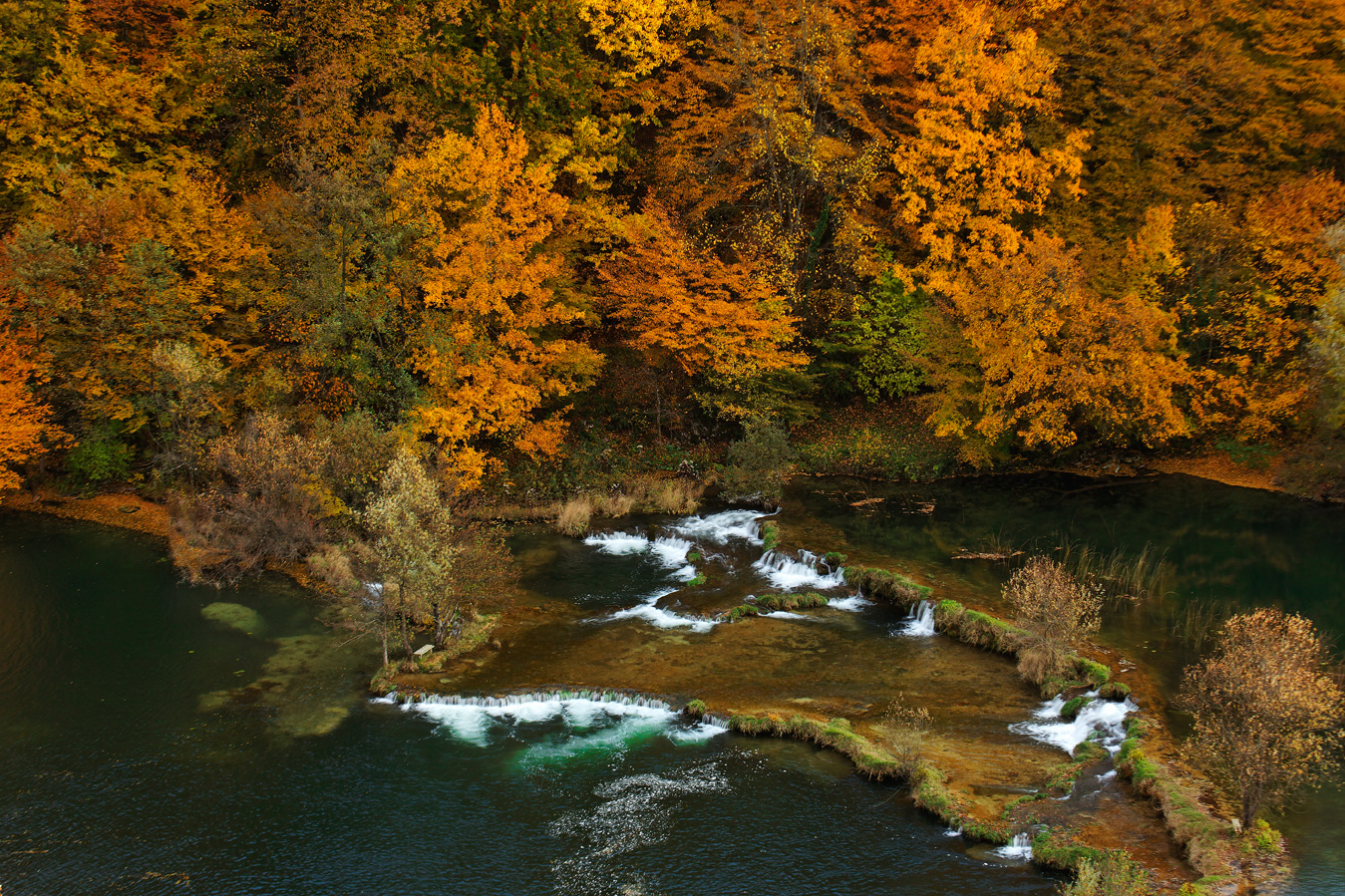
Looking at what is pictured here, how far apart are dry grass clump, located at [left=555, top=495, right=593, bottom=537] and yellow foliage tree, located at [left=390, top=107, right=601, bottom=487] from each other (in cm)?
271

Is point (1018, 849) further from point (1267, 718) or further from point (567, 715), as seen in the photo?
point (567, 715)

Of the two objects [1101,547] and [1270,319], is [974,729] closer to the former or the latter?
[1101,547]

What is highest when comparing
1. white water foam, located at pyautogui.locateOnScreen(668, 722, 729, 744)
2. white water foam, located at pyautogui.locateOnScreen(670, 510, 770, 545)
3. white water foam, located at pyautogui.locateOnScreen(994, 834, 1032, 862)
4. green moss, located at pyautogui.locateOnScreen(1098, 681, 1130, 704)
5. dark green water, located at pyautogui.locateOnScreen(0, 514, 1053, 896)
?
white water foam, located at pyautogui.locateOnScreen(670, 510, 770, 545)

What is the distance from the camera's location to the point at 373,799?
15195mm

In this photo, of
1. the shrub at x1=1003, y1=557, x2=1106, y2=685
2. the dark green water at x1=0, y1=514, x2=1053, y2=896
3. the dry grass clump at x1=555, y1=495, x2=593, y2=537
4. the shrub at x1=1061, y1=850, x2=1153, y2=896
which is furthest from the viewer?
the dry grass clump at x1=555, y1=495, x2=593, y2=537

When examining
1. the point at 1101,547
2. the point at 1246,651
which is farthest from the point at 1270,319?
the point at 1246,651

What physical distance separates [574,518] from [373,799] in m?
14.8

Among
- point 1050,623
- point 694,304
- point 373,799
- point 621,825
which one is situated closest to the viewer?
point 621,825

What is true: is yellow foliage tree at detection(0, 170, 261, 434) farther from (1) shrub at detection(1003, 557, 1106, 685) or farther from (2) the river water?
(1) shrub at detection(1003, 557, 1106, 685)

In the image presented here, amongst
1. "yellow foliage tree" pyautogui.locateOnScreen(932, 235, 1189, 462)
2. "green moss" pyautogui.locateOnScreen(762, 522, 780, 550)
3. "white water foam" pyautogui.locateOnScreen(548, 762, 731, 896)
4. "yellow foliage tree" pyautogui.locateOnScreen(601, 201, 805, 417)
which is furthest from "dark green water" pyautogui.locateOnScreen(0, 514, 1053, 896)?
"yellow foliage tree" pyautogui.locateOnScreen(932, 235, 1189, 462)

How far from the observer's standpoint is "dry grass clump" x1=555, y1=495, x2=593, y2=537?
2900 cm

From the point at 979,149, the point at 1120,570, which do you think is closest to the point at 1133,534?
the point at 1120,570

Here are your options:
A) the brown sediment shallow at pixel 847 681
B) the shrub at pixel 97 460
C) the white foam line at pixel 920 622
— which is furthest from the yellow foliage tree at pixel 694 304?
the shrub at pixel 97 460

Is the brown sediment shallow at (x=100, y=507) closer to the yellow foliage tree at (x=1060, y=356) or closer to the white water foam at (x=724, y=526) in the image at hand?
the white water foam at (x=724, y=526)
